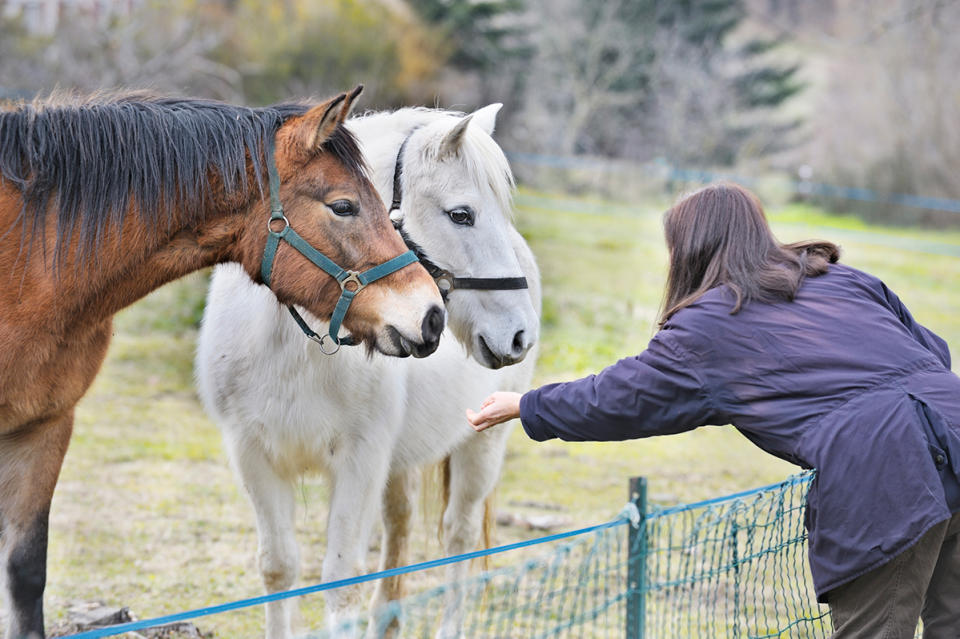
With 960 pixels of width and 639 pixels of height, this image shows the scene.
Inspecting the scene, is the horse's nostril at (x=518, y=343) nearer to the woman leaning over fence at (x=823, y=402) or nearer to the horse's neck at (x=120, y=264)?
the woman leaning over fence at (x=823, y=402)

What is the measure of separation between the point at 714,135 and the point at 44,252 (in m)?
18.4

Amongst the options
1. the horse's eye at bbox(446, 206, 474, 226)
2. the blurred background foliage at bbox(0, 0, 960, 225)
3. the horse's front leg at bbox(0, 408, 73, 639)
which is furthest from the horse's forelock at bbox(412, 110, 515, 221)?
the blurred background foliage at bbox(0, 0, 960, 225)

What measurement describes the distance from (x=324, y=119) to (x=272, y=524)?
1586 mm

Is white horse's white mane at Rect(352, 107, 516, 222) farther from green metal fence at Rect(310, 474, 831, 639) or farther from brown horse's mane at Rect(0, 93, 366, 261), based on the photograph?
green metal fence at Rect(310, 474, 831, 639)

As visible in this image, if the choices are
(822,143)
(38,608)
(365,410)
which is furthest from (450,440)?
(822,143)

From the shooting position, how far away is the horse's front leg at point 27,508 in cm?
272

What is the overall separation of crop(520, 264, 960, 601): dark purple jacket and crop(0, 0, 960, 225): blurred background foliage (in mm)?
14607

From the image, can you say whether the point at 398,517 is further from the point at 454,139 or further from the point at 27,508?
the point at 454,139

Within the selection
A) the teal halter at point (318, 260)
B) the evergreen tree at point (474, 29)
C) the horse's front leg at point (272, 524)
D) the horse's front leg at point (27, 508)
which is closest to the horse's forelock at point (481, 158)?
the teal halter at point (318, 260)

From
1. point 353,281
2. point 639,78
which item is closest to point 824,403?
point 353,281

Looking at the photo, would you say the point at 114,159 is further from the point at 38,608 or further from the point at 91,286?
the point at 38,608

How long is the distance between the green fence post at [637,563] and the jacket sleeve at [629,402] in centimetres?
51

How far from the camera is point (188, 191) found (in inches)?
95.9

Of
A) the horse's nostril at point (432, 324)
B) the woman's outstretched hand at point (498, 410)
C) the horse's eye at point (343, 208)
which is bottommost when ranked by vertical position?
the woman's outstretched hand at point (498, 410)
